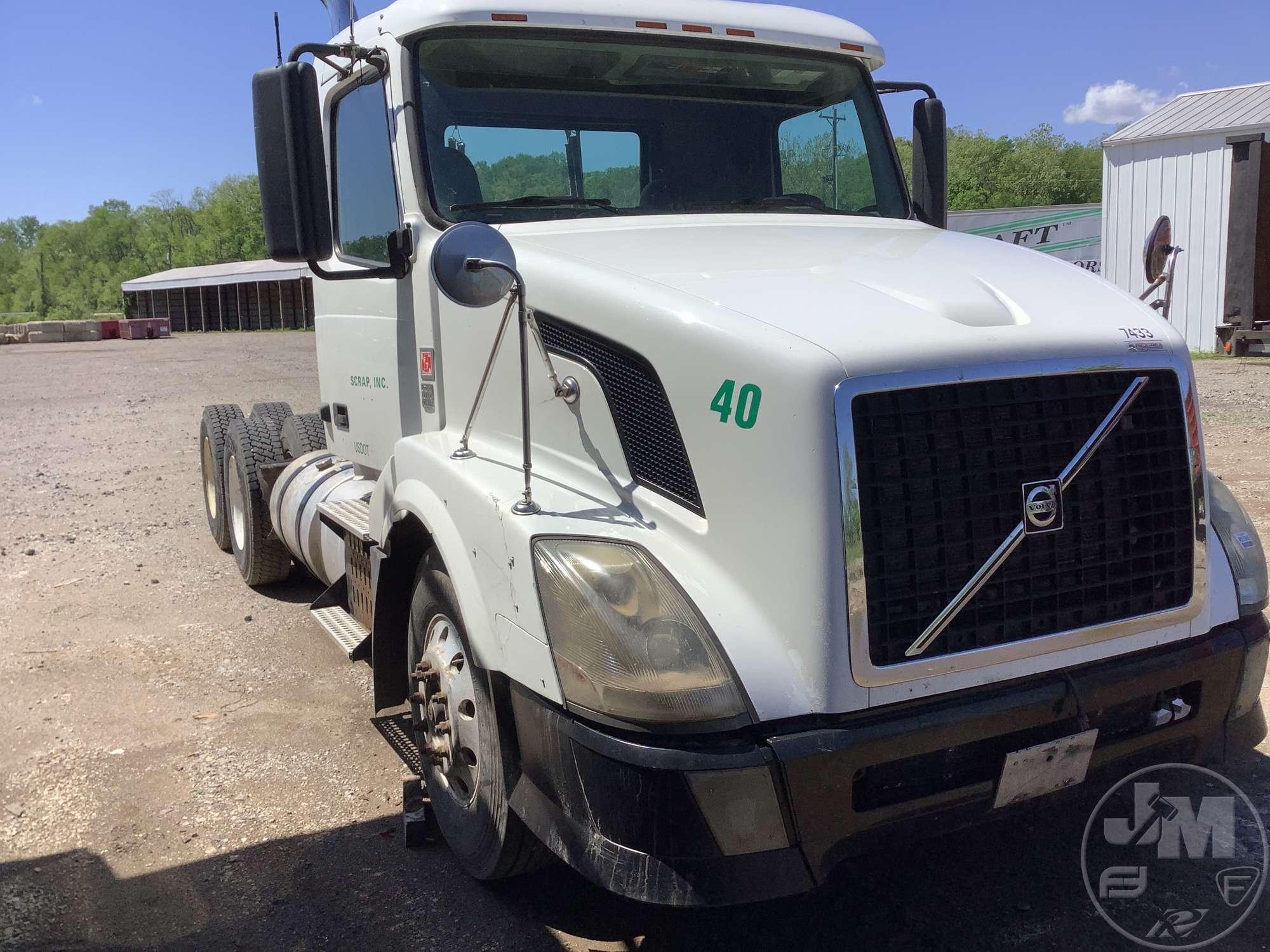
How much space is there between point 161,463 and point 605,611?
10.2 metres

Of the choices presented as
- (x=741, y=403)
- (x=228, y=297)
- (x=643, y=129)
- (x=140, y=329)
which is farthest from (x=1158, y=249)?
(x=228, y=297)

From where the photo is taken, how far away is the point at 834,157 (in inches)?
171

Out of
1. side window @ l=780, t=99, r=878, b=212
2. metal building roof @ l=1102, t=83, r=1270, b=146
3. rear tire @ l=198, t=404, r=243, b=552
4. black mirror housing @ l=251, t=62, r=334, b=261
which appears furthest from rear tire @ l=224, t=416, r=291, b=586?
metal building roof @ l=1102, t=83, r=1270, b=146

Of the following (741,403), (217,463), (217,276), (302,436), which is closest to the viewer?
(741,403)

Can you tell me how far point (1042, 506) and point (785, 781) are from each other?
0.90m

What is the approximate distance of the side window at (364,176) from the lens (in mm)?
3885

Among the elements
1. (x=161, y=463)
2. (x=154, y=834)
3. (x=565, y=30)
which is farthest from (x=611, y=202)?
(x=161, y=463)

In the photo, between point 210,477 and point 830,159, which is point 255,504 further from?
point 830,159

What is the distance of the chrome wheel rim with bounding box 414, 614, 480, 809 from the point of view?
314 centimetres

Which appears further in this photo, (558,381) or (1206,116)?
(1206,116)

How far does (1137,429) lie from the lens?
2723mm

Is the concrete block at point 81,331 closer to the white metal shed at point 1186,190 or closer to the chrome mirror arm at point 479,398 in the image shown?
the white metal shed at point 1186,190

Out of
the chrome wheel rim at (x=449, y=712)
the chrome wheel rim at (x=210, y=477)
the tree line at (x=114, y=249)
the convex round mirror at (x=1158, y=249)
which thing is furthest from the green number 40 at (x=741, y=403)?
the tree line at (x=114, y=249)

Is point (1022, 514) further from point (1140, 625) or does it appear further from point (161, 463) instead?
point (161, 463)
